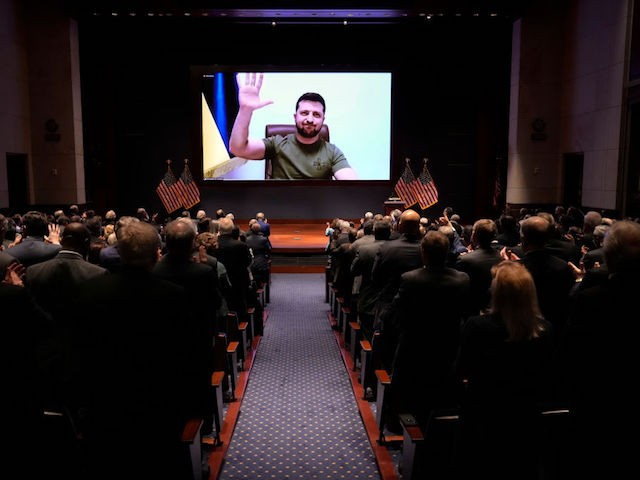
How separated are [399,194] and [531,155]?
311 cm

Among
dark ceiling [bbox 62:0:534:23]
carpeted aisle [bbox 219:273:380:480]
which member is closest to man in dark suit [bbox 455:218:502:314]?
carpeted aisle [bbox 219:273:380:480]

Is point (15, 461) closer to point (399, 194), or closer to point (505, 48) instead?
point (399, 194)

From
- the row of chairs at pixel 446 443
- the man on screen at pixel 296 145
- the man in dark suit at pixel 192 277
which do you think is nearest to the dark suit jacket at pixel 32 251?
the man in dark suit at pixel 192 277

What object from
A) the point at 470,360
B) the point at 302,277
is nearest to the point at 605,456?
the point at 470,360

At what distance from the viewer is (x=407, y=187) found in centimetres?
1370

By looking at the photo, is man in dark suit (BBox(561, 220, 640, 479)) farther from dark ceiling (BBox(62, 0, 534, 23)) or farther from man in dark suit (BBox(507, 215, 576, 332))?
dark ceiling (BBox(62, 0, 534, 23))

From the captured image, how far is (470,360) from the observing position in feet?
7.30

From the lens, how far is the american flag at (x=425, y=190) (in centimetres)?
1340

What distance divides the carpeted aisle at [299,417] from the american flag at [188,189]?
7627 millimetres

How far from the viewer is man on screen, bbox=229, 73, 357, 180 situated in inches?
528

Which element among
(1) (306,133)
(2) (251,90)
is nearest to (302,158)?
(1) (306,133)

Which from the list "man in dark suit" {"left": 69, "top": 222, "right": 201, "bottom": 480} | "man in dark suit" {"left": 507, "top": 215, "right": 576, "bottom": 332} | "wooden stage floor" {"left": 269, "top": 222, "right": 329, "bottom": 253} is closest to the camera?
"man in dark suit" {"left": 69, "top": 222, "right": 201, "bottom": 480}

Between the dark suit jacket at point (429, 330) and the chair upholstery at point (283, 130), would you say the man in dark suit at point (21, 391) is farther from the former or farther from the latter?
the chair upholstery at point (283, 130)

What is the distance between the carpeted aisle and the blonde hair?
60.6 inches
